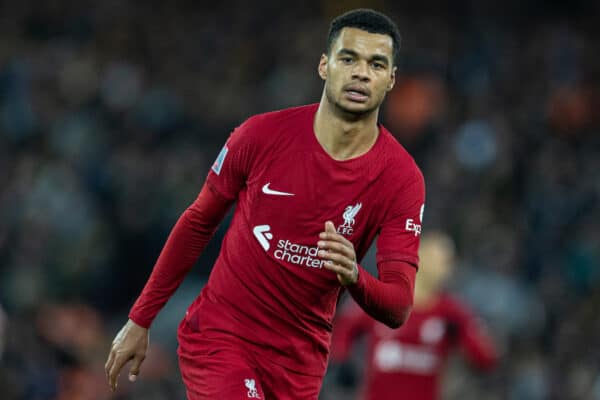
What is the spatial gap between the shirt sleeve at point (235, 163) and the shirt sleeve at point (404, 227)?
1.85 feet

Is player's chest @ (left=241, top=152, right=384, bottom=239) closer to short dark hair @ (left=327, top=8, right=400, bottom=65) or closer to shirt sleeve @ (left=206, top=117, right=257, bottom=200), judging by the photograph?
shirt sleeve @ (left=206, top=117, right=257, bottom=200)

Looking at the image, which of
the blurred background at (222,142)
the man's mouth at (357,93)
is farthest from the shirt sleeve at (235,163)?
the blurred background at (222,142)

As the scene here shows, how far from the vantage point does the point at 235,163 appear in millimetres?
4449

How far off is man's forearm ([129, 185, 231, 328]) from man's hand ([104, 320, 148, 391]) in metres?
0.04

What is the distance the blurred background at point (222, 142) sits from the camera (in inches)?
369

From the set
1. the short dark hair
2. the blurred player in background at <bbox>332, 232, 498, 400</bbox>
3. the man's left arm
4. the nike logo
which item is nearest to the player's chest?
the nike logo

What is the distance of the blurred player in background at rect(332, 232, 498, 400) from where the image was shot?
7.94m

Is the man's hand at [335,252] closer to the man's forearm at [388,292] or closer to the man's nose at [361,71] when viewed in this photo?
the man's forearm at [388,292]

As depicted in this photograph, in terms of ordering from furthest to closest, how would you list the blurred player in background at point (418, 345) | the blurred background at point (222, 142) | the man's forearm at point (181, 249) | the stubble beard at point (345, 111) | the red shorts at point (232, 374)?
the blurred background at point (222, 142)
the blurred player in background at point (418, 345)
the man's forearm at point (181, 249)
the stubble beard at point (345, 111)
the red shorts at point (232, 374)

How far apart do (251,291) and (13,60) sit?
10.2m

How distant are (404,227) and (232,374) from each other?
831 mm

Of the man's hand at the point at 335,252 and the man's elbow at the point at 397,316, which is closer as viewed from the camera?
the man's hand at the point at 335,252

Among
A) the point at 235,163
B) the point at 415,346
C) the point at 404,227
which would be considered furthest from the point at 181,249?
the point at 415,346

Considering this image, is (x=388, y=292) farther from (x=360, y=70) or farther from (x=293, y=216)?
(x=360, y=70)
